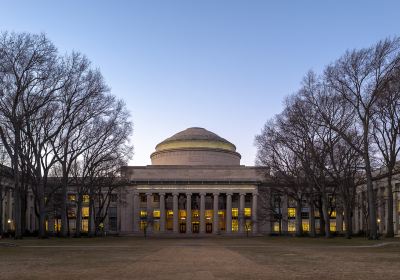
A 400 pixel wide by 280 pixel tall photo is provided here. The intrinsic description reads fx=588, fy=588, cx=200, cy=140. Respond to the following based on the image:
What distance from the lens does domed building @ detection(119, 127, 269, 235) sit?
13538 cm

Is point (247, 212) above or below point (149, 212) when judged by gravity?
below

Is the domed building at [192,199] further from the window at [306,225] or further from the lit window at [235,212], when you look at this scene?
the window at [306,225]

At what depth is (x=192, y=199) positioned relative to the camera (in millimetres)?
142125

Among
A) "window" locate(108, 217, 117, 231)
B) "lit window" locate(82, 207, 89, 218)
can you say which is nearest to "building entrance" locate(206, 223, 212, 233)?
"window" locate(108, 217, 117, 231)

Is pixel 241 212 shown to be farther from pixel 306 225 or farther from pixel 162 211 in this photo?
pixel 162 211

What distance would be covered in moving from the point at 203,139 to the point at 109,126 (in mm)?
81725

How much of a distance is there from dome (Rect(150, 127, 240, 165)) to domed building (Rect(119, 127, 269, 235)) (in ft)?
2.15

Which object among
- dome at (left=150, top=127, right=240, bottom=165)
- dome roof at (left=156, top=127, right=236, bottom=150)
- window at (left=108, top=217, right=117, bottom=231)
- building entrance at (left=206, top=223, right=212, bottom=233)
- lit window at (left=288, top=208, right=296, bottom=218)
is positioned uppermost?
dome roof at (left=156, top=127, right=236, bottom=150)

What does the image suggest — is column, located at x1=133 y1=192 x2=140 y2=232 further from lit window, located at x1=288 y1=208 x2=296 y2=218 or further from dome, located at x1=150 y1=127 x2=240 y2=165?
lit window, located at x1=288 y1=208 x2=296 y2=218

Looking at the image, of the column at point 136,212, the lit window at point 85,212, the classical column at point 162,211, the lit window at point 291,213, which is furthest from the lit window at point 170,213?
the lit window at point 291,213

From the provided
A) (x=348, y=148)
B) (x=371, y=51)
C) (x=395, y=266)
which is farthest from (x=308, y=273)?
(x=348, y=148)

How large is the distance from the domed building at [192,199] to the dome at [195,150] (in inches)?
25.8

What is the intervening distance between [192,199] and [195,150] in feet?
42.1

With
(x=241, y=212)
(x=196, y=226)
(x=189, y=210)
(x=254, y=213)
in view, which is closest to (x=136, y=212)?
(x=189, y=210)
